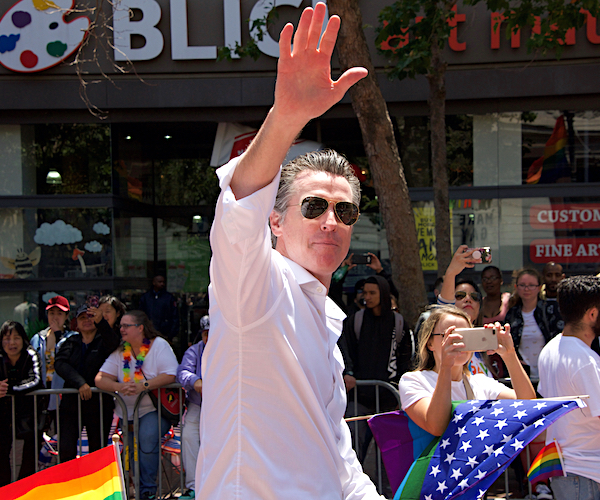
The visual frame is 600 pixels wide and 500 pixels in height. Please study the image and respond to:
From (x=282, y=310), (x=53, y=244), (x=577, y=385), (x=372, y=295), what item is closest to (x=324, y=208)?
(x=282, y=310)

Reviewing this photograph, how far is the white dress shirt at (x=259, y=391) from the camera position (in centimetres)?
151

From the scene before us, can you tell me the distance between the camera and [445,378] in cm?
333

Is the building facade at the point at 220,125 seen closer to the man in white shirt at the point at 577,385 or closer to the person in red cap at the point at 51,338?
the person in red cap at the point at 51,338

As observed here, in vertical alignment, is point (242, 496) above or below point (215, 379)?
below

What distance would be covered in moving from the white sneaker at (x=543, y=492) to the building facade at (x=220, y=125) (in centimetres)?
564

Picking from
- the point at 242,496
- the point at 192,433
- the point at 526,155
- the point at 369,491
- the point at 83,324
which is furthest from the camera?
the point at 526,155

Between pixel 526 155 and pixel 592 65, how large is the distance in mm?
1675

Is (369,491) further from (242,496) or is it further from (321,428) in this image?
(242,496)

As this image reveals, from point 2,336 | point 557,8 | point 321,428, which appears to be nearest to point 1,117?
point 2,336

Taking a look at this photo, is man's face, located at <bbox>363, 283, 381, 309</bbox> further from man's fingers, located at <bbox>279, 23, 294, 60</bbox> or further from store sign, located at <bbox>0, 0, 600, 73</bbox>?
store sign, located at <bbox>0, 0, 600, 73</bbox>

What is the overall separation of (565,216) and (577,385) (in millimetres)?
7090

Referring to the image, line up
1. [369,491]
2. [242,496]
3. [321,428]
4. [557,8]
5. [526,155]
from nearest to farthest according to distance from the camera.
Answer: [242,496] → [321,428] → [369,491] → [557,8] → [526,155]

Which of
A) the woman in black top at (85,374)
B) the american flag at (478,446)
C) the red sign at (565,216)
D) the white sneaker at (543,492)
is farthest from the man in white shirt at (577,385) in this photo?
the red sign at (565,216)

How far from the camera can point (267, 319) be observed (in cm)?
158
